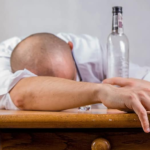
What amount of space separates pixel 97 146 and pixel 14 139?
17 cm

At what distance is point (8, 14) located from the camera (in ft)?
5.82

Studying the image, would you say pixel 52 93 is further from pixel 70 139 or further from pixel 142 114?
pixel 142 114

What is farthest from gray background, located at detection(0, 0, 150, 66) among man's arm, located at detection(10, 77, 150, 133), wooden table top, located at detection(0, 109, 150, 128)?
wooden table top, located at detection(0, 109, 150, 128)

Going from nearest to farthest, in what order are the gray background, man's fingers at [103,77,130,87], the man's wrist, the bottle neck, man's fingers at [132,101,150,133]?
man's fingers at [132,101,150,133], the man's wrist, man's fingers at [103,77,130,87], the bottle neck, the gray background

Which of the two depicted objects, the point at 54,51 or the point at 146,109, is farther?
the point at 54,51

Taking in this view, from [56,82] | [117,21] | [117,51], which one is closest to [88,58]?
[117,51]

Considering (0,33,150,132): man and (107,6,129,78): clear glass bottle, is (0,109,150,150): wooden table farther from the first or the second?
(107,6,129,78): clear glass bottle

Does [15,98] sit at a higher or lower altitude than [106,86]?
lower

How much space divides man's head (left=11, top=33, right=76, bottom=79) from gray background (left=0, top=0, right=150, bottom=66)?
0.52 m

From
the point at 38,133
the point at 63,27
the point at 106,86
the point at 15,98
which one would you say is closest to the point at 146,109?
the point at 106,86

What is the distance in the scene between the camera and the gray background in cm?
174

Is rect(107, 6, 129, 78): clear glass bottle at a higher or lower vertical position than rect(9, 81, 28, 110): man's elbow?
higher

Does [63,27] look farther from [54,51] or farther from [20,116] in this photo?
[20,116]

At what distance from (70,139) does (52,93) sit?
7.7 inches
